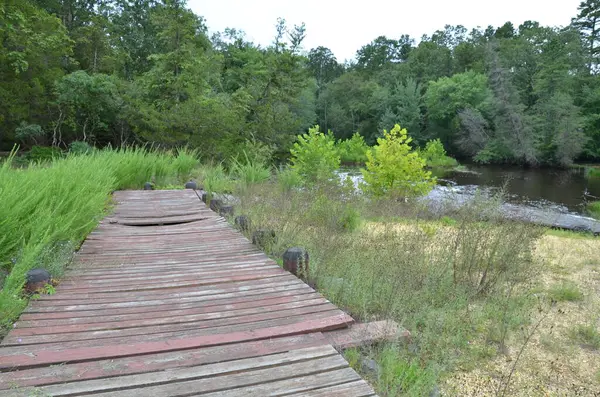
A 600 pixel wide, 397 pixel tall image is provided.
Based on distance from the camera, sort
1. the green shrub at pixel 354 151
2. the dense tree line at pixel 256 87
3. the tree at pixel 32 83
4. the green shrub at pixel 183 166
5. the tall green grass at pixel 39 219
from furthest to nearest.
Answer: the green shrub at pixel 354 151
the tree at pixel 32 83
the dense tree line at pixel 256 87
the green shrub at pixel 183 166
the tall green grass at pixel 39 219

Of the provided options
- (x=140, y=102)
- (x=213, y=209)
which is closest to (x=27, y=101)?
(x=140, y=102)

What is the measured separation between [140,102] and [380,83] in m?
41.0

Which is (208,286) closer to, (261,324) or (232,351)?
(261,324)

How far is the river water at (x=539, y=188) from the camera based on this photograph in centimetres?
1293

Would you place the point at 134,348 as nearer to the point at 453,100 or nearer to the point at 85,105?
the point at 85,105

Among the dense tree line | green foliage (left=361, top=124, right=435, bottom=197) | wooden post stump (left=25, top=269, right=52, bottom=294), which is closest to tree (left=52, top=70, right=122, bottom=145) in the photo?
the dense tree line

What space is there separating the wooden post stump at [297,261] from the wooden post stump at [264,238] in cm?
75

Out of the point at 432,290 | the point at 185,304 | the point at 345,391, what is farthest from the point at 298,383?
the point at 432,290

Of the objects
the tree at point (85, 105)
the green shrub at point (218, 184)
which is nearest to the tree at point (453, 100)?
the tree at point (85, 105)

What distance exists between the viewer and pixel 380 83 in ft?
169

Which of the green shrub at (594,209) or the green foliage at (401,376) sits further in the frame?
the green shrub at (594,209)

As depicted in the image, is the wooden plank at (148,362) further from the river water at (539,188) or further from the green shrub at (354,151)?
the green shrub at (354,151)

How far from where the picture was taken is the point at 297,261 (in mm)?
3295

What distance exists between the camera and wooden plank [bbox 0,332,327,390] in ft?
5.98
